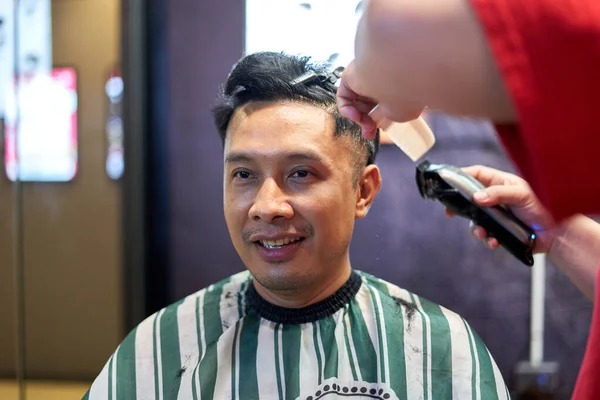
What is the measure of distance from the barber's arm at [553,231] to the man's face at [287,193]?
0.34 m

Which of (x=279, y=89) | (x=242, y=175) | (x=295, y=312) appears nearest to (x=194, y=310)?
(x=295, y=312)

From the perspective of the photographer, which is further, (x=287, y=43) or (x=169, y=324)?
(x=287, y=43)

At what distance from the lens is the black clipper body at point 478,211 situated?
1368mm

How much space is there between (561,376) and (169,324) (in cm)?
157

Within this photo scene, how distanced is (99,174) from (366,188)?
1.49 m

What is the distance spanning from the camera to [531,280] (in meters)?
2.15

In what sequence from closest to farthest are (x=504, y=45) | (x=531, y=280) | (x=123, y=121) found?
1. (x=504, y=45)
2. (x=531, y=280)
3. (x=123, y=121)

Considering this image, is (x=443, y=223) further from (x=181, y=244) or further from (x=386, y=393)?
(x=181, y=244)

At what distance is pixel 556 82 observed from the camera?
427mm

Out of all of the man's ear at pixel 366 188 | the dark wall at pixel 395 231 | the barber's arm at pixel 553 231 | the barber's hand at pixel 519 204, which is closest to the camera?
the barber's arm at pixel 553 231

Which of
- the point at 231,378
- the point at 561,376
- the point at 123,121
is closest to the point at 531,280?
the point at 561,376

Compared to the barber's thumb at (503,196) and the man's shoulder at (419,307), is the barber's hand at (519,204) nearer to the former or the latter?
the barber's thumb at (503,196)

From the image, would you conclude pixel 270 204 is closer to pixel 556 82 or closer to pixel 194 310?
pixel 194 310

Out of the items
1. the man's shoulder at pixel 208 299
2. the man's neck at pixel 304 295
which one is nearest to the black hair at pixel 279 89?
the man's neck at pixel 304 295
